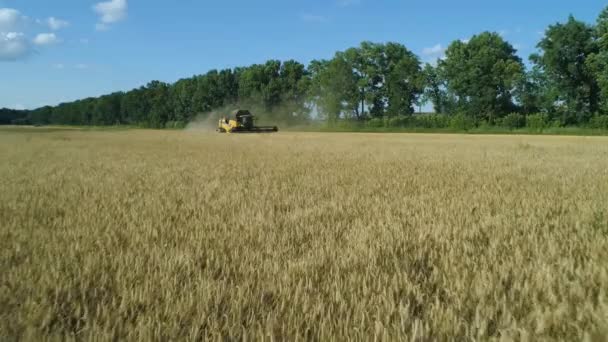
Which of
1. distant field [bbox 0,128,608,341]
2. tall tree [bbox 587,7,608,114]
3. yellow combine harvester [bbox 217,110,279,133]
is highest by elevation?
tall tree [bbox 587,7,608,114]

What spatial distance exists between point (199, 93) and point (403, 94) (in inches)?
2041

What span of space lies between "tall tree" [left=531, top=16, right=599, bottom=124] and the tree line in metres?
0.11

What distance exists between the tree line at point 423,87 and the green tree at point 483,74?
0.48ft

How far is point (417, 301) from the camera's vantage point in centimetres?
165

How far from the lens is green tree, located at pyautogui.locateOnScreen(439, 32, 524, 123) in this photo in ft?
175

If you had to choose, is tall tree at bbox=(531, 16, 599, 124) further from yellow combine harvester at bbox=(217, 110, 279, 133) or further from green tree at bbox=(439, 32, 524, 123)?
yellow combine harvester at bbox=(217, 110, 279, 133)

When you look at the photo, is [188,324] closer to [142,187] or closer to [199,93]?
[142,187]

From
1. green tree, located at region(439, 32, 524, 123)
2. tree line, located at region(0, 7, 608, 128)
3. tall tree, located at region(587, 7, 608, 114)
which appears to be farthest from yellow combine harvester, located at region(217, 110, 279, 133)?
tall tree, located at region(587, 7, 608, 114)

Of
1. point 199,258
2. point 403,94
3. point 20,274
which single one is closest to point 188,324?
point 199,258

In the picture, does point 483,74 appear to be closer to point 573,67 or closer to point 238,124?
point 573,67

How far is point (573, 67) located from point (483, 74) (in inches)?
464

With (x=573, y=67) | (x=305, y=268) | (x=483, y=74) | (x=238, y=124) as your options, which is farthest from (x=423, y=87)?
(x=305, y=268)

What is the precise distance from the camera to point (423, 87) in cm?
6222

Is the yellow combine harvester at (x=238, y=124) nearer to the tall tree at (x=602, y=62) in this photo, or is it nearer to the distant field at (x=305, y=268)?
the distant field at (x=305, y=268)
